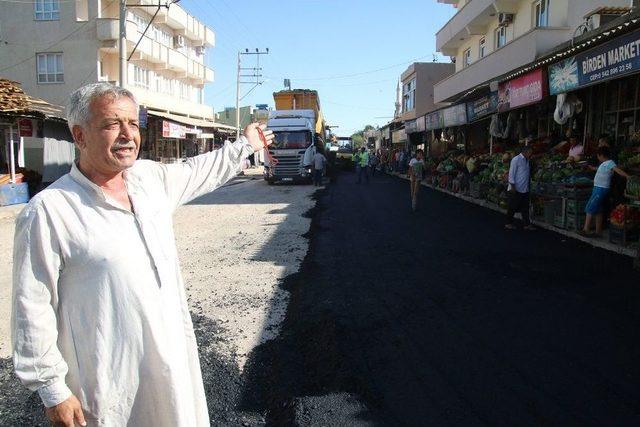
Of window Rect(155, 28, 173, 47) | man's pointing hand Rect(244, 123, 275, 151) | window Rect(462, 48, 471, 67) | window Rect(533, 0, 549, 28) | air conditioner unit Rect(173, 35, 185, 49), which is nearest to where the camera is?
man's pointing hand Rect(244, 123, 275, 151)

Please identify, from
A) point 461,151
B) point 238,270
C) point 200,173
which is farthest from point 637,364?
point 461,151

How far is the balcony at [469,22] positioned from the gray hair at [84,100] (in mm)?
21537

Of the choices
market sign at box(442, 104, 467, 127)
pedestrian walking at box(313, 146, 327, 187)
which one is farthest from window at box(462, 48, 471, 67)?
pedestrian walking at box(313, 146, 327, 187)

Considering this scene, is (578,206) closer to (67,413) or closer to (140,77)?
(67,413)

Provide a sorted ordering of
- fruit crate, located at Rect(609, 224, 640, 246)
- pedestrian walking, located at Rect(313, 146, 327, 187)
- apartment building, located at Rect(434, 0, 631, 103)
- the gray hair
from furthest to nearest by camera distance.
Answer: pedestrian walking, located at Rect(313, 146, 327, 187)
apartment building, located at Rect(434, 0, 631, 103)
fruit crate, located at Rect(609, 224, 640, 246)
the gray hair

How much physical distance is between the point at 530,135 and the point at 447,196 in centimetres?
438

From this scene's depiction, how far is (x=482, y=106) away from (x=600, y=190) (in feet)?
26.1

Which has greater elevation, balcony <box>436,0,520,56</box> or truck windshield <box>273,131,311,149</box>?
balcony <box>436,0,520,56</box>

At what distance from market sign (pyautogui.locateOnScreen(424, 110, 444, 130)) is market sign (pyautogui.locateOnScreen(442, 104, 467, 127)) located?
0.65 metres

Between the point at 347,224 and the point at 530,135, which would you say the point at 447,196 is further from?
the point at 347,224

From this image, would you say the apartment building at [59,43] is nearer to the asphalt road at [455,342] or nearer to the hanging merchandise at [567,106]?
the hanging merchandise at [567,106]

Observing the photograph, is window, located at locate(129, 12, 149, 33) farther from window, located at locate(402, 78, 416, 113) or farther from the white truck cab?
window, located at locate(402, 78, 416, 113)

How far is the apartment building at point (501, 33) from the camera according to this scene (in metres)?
16.5

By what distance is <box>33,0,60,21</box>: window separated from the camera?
92.2ft
